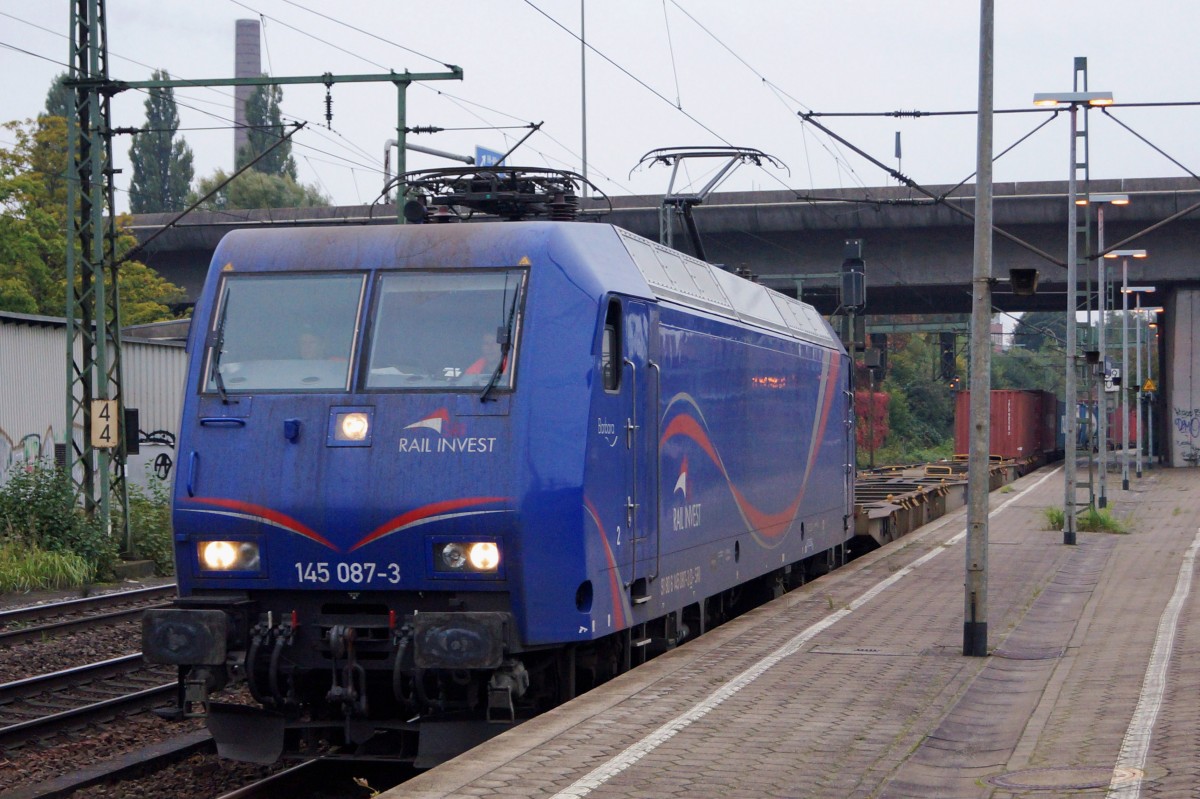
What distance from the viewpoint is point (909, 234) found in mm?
43188

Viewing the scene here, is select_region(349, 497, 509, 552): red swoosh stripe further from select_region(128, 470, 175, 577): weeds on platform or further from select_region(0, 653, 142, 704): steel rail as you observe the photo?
select_region(128, 470, 175, 577): weeds on platform

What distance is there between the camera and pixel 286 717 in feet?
29.1

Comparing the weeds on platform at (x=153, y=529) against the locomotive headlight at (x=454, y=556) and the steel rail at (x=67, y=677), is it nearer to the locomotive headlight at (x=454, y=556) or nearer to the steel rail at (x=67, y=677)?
the steel rail at (x=67, y=677)

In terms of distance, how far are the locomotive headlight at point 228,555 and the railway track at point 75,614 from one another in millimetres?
6682

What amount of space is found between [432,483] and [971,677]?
14.4ft

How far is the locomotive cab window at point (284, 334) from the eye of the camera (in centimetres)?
910

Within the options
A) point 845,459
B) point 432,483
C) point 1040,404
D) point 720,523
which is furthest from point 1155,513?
point 1040,404

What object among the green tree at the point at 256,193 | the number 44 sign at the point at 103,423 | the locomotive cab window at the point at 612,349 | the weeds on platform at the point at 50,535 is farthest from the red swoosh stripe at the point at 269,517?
the green tree at the point at 256,193

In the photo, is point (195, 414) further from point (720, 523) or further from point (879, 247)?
point (879, 247)

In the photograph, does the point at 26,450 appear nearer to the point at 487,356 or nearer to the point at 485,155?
the point at 485,155

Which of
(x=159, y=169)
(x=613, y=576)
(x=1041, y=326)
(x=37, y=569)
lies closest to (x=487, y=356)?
(x=613, y=576)

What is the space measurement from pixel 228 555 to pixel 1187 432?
142ft

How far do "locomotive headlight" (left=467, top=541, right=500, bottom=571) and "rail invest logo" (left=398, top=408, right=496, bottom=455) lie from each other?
53 centimetres

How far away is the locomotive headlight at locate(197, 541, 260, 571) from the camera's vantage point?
887cm
